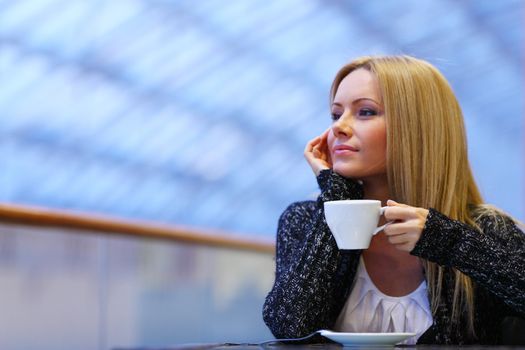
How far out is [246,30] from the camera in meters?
14.6

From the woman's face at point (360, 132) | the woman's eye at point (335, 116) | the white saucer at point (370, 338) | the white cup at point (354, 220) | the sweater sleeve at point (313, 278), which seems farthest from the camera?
the woman's eye at point (335, 116)

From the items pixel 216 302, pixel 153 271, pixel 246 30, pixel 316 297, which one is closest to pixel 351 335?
pixel 316 297

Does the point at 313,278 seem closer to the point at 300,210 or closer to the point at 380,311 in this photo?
the point at 380,311

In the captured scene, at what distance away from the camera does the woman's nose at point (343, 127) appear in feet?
7.16

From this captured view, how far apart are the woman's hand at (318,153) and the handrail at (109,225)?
1195 millimetres

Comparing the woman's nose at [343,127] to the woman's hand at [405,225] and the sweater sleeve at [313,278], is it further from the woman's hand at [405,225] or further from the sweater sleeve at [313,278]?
the woman's hand at [405,225]

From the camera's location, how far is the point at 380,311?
2182 millimetres

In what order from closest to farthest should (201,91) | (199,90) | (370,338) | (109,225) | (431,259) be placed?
(370,338) → (431,259) → (109,225) → (199,90) → (201,91)

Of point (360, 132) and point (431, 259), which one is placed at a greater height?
point (360, 132)

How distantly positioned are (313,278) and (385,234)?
0.22 metres

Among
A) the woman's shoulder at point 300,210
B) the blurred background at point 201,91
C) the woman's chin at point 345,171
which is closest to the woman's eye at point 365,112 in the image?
the woman's chin at point 345,171

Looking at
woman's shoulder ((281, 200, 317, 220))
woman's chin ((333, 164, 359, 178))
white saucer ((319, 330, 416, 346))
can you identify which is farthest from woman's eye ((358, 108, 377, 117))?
white saucer ((319, 330, 416, 346))

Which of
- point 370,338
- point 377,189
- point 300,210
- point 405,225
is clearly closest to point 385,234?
point 377,189

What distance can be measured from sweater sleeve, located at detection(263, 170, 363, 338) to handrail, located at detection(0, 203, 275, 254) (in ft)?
3.96
